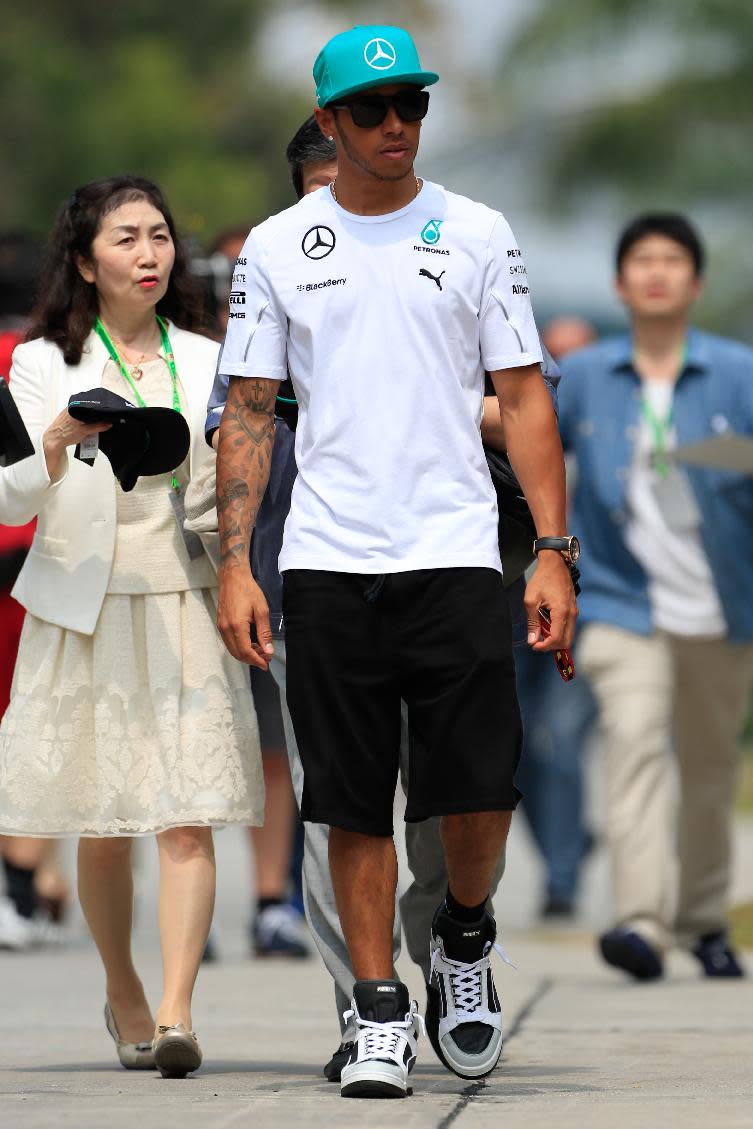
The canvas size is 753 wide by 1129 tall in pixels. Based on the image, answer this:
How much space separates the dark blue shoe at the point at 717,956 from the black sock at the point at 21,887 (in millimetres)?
2409

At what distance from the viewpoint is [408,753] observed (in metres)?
5.09

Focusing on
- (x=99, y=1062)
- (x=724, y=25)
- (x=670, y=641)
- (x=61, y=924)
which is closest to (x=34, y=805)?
(x=99, y=1062)

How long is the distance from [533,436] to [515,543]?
0.38 metres

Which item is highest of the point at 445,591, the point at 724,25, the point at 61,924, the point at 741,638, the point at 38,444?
the point at 724,25

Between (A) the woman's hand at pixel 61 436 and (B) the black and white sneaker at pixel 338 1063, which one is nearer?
(B) the black and white sneaker at pixel 338 1063

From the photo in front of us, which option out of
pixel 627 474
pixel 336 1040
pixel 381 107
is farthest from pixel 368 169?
pixel 627 474

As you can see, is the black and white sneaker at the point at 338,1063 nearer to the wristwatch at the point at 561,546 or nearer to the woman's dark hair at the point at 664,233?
the wristwatch at the point at 561,546

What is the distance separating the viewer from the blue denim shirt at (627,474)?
7828 millimetres

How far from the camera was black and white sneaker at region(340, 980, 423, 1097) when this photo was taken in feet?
15.4

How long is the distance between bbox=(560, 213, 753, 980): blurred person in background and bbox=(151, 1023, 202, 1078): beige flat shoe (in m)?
2.69

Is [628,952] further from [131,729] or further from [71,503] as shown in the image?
[71,503]

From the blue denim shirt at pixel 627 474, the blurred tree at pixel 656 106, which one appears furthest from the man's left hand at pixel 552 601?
the blurred tree at pixel 656 106

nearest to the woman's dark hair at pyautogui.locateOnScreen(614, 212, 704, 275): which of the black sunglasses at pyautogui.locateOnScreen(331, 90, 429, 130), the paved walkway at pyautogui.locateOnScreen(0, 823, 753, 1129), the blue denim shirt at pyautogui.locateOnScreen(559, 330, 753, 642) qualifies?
the blue denim shirt at pyautogui.locateOnScreen(559, 330, 753, 642)

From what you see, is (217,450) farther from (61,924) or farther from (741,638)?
(61,924)
